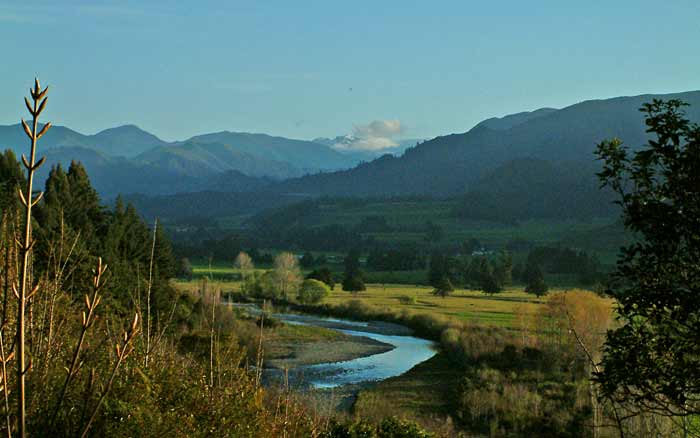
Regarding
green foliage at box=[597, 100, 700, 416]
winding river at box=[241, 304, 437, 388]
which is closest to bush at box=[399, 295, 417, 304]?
winding river at box=[241, 304, 437, 388]

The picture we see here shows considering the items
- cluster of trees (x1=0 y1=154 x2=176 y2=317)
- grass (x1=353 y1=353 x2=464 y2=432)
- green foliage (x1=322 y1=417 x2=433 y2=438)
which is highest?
cluster of trees (x1=0 y1=154 x2=176 y2=317)

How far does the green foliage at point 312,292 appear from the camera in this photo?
77.9 meters

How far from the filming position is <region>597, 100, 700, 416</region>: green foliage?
7.16m

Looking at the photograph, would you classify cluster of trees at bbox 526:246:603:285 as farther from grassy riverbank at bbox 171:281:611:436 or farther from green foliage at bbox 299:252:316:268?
green foliage at bbox 299:252:316:268

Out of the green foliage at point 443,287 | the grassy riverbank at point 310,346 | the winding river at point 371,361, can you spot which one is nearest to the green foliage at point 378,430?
the winding river at point 371,361

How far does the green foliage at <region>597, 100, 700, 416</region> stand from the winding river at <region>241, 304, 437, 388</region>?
1011 inches

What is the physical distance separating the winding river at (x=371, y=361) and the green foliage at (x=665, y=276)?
1011 inches

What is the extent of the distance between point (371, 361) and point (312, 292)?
30.7m

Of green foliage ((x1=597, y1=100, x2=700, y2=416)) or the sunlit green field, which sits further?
the sunlit green field

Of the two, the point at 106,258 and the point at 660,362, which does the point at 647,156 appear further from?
the point at 106,258

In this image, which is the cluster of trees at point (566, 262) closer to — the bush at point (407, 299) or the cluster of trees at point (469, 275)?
the cluster of trees at point (469, 275)

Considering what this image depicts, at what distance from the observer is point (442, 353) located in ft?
165

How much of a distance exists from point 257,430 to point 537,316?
46504 millimetres

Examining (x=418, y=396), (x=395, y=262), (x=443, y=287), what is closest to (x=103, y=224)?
(x=418, y=396)
